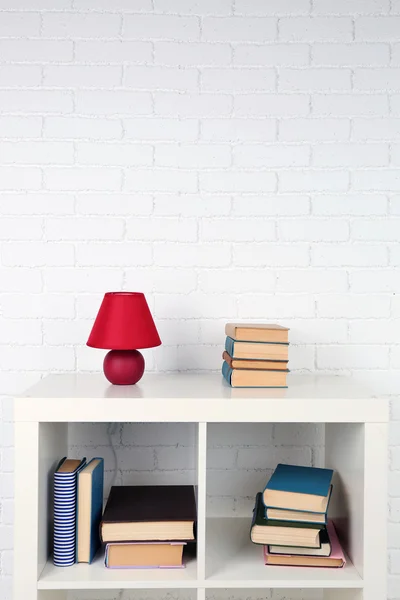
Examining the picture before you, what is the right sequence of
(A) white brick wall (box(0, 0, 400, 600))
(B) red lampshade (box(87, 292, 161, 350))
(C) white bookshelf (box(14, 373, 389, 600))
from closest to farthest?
(C) white bookshelf (box(14, 373, 389, 600)), (B) red lampshade (box(87, 292, 161, 350)), (A) white brick wall (box(0, 0, 400, 600))

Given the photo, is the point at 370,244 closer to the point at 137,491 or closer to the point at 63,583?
the point at 137,491

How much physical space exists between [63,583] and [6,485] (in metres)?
0.54

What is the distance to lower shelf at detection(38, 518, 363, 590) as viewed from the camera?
5.42 feet

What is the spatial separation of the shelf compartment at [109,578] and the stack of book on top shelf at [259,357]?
53 centimetres

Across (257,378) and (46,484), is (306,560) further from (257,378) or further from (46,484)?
(46,484)

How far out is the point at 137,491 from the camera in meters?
1.96

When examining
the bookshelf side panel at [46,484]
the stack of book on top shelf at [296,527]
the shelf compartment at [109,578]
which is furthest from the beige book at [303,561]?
the bookshelf side panel at [46,484]

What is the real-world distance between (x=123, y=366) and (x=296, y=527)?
64 cm

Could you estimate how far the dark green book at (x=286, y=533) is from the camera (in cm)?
172

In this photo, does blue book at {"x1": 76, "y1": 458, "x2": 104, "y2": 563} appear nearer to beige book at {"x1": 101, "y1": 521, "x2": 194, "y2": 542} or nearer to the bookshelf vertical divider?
beige book at {"x1": 101, "y1": 521, "x2": 194, "y2": 542}

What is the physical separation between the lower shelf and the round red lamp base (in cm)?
49

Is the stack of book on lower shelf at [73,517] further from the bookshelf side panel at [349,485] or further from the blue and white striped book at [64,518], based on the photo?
the bookshelf side panel at [349,485]

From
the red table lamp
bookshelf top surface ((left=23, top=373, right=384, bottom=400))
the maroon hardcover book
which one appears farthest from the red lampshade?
the maroon hardcover book

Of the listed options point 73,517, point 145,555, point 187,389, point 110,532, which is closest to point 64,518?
point 73,517
